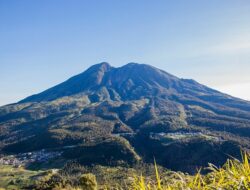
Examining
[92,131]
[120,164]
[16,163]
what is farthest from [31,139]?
[120,164]

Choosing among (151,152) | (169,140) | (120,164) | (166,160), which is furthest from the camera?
(169,140)

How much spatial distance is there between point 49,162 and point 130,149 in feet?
108

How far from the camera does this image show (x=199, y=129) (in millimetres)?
196125

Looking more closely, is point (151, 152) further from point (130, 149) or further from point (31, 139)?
point (31, 139)

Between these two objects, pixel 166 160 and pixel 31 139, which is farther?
pixel 31 139

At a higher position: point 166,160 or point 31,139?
point 31,139

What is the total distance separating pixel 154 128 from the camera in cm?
19888

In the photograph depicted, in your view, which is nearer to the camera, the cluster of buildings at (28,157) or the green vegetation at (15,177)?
the green vegetation at (15,177)

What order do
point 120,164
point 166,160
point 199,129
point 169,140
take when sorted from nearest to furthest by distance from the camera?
1. point 120,164
2. point 166,160
3. point 169,140
4. point 199,129

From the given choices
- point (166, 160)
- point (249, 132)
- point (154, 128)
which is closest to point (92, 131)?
point (154, 128)

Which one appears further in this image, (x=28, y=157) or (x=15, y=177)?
(x=28, y=157)

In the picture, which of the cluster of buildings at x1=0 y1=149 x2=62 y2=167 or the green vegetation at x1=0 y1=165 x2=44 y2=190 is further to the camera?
the cluster of buildings at x1=0 y1=149 x2=62 y2=167

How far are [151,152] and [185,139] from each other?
17.6 meters

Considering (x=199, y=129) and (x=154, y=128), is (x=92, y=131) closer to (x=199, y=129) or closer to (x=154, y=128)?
(x=154, y=128)
